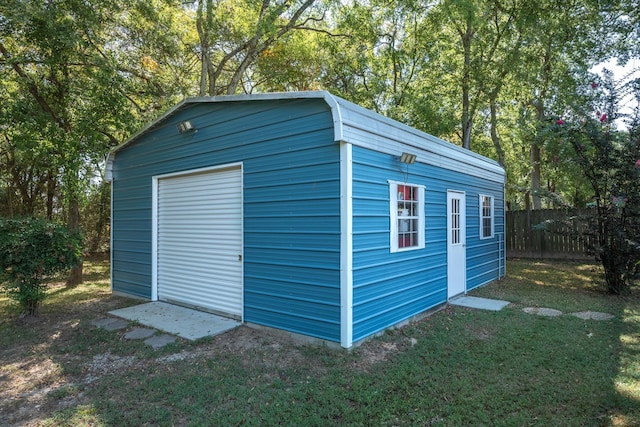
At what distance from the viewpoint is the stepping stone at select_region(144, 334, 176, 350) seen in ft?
13.9

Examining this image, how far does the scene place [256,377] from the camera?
135 inches

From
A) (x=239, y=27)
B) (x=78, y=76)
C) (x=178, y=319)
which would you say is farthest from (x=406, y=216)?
(x=239, y=27)

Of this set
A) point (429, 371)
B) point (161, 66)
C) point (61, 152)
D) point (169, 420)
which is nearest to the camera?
point (169, 420)

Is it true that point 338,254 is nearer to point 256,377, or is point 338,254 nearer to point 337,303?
point 337,303

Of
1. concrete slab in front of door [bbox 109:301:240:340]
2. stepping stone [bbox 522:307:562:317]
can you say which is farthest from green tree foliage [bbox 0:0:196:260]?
stepping stone [bbox 522:307:562:317]

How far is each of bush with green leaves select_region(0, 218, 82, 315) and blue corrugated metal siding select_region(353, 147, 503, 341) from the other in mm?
4473

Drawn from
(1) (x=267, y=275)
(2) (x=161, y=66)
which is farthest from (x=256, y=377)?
(2) (x=161, y=66)

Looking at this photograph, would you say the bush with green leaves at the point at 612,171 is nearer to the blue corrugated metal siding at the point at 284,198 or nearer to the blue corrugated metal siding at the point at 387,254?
the blue corrugated metal siding at the point at 387,254

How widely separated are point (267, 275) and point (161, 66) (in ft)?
25.5

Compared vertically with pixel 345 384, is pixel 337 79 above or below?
above

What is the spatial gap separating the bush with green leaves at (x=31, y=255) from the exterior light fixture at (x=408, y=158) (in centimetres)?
504

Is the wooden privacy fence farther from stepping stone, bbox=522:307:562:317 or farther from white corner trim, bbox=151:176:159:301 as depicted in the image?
white corner trim, bbox=151:176:159:301

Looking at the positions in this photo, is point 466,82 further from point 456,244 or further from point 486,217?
point 456,244

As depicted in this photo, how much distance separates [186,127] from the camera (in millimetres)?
5605
